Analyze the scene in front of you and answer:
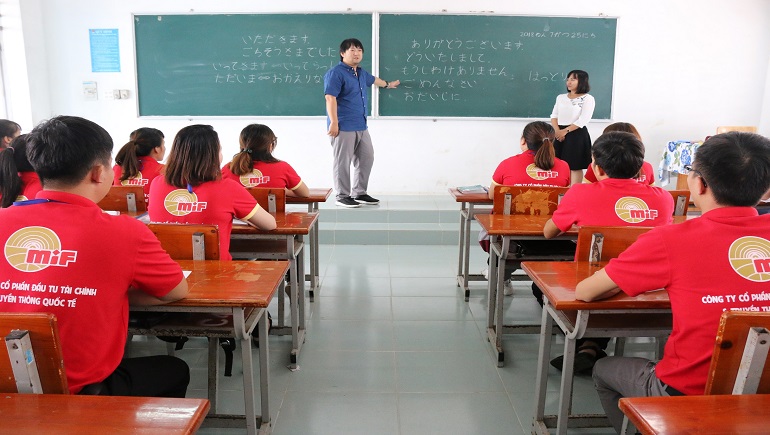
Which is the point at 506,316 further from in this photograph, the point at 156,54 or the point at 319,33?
the point at 156,54

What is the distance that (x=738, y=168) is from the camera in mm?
1387

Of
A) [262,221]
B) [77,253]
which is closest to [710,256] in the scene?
[77,253]

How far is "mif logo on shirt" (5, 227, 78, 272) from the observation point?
1323 mm

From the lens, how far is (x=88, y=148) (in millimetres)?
1403

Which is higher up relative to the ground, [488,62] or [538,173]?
[488,62]

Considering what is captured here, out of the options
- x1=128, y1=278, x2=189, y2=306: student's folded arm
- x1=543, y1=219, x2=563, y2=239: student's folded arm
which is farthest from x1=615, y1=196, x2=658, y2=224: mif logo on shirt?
x1=128, y1=278, x2=189, y2=306: student's folded arm

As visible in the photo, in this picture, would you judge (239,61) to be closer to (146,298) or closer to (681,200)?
(681,200)

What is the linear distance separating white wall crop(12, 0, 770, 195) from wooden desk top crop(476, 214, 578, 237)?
3.12m

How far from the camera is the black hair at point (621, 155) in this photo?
2.28 metres

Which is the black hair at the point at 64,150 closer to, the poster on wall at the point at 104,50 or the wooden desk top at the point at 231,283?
the wooden desk top at the point at 231,283

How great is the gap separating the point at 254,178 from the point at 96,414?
2270 millimetres

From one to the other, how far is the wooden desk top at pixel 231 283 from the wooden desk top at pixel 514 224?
1.09 m

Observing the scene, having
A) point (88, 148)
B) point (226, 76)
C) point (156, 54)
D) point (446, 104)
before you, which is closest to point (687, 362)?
point (88, 148)

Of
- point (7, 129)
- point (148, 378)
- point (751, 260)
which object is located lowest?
point (148, 378)
